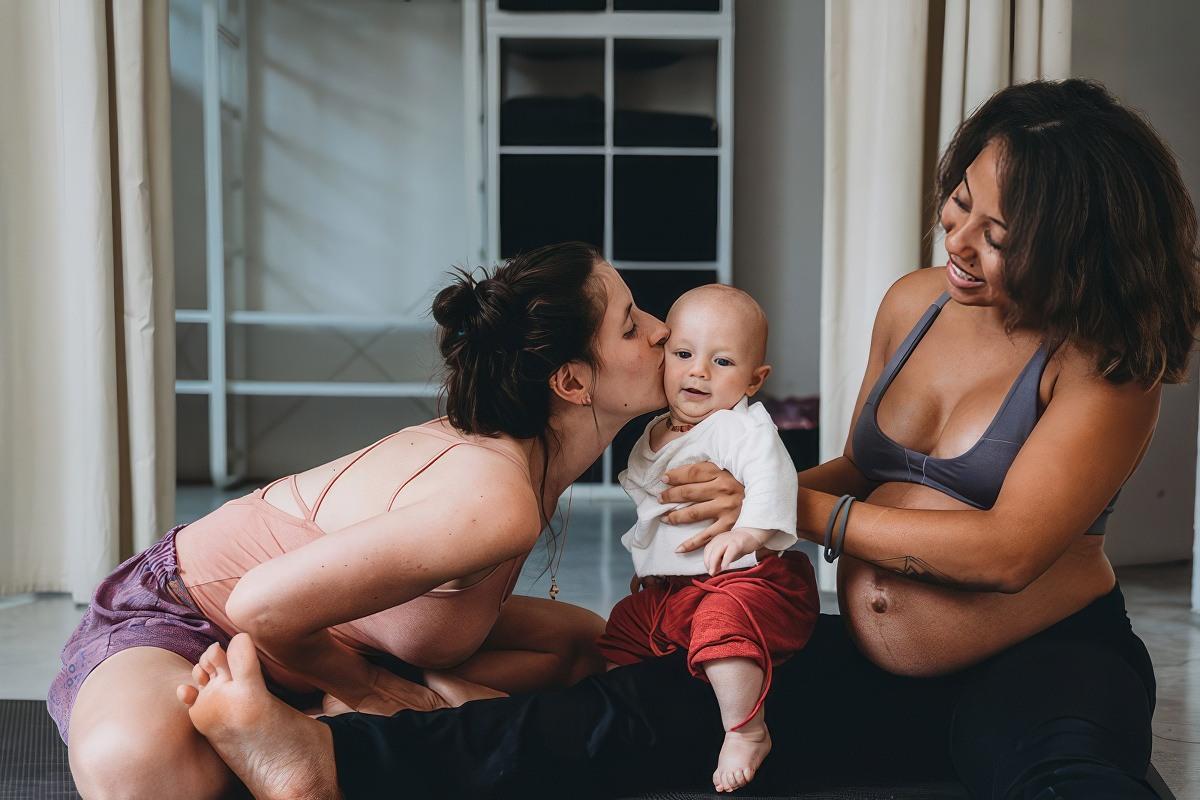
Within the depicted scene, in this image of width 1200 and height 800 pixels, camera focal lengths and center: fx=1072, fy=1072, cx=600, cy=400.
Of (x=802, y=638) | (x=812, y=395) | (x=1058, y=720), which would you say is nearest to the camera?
(x=1058, y=720)

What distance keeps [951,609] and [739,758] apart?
364 millimetres

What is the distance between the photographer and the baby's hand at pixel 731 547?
1.49 metres

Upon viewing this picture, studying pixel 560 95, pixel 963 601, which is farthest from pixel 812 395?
pixel 963 601

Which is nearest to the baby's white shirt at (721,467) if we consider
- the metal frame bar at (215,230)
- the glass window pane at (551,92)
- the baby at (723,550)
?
the baby at (723,550)

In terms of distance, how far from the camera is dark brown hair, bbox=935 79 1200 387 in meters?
1.36

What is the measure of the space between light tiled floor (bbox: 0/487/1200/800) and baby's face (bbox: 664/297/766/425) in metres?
0.43

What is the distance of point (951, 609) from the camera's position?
4.95 ft

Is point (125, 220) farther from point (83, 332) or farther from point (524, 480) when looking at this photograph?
point (524, 480)

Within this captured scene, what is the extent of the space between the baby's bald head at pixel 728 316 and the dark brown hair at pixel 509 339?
16cm

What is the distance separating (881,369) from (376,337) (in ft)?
12.1

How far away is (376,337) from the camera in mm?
5160

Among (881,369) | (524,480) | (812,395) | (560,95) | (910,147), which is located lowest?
(812,395)

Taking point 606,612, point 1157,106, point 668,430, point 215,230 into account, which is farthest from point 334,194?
point 668,430

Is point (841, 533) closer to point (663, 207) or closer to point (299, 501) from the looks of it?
point (299, 501)
